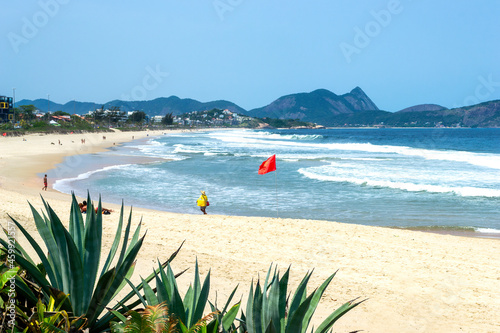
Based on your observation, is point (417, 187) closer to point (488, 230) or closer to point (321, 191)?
point (321, 191)

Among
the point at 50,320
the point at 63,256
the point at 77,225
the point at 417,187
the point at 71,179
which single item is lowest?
the point at 71,179

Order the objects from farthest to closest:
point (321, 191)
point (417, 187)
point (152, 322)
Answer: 1. point (417, 187)
2. point (321, 191)
3. point (152, 322)

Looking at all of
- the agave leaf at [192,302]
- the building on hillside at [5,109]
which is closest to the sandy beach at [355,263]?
the agave leaf at [192,302]

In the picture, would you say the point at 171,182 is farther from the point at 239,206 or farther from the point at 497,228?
the point at 497,228

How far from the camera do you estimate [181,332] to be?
2.53 meters

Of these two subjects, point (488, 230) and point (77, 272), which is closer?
point (77, 272)

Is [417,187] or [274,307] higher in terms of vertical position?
[274,307]

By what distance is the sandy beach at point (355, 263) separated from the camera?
5.15 m

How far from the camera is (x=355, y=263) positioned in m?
7.21

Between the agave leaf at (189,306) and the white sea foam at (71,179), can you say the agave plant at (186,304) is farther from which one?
the white sea foam at (71,179)

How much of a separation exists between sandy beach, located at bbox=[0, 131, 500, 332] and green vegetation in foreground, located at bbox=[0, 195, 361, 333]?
2.63 feet

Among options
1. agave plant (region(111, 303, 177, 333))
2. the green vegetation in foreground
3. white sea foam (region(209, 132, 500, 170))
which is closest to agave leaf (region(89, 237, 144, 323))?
the green vegetation in foreground

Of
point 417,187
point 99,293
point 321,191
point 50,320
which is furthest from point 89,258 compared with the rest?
point 417,187

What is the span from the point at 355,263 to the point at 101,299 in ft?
16.6
